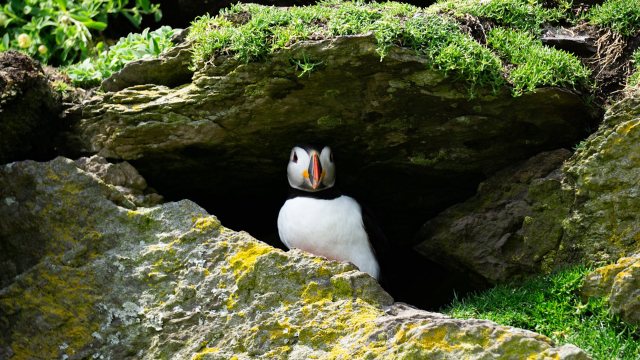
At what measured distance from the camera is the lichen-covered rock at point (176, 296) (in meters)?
3.64

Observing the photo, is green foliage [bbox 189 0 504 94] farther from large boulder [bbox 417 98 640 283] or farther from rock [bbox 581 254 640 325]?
rock [bbox 581 254 640 325]

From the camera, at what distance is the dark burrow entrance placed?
215 inches

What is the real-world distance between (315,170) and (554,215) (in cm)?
146

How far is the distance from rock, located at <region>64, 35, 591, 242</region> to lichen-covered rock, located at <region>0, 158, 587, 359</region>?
1.70 ft

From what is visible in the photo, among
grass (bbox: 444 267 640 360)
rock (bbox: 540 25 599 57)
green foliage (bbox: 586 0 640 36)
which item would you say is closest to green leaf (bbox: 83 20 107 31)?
rock (bbox: 540 25 599 57)

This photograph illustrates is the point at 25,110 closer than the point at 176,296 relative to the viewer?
No

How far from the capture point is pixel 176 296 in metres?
4.20

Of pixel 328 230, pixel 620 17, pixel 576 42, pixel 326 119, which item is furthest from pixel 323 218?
pixel 620 17

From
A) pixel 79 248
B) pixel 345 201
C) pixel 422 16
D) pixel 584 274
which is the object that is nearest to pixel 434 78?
pixel 422 16

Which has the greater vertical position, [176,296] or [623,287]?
[623,287]

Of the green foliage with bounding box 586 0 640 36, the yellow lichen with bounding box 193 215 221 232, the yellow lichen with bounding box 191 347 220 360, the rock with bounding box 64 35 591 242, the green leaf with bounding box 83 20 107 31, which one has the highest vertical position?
the green foliage with bounding box 586 0 640 36

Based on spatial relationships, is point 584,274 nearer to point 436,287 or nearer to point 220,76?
point 436,287

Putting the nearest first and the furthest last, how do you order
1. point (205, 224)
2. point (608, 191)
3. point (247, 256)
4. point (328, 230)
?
point (247, 256) → point (205, 224) → point (608, 191) → point (328, 230)

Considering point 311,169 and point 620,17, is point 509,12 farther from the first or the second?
point 311,169
